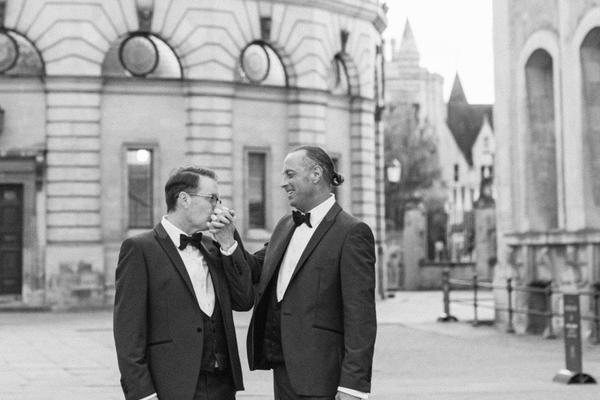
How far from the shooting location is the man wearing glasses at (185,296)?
21.9 ft

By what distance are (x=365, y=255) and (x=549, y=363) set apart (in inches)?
454

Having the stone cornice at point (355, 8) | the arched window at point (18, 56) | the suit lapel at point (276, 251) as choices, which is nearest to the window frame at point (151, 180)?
the arched window at point (18, 56)

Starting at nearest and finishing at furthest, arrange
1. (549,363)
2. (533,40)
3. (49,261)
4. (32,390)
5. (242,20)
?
(32,390), (549,363), (533,40), (49,261), (242,20)

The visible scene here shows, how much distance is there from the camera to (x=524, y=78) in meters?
24.2

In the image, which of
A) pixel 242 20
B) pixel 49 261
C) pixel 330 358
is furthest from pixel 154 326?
pixel 242 20

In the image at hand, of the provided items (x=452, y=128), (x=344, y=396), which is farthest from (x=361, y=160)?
(x=452, y=128)

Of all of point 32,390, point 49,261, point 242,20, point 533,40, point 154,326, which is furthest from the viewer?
point 242,20

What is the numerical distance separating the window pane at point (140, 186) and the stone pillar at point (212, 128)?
1.08m

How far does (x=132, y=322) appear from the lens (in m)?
6.65

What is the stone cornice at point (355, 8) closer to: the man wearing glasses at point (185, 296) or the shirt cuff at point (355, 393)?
the man wearing glasses at point (185, 296)

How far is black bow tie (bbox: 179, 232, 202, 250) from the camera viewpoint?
6.79m

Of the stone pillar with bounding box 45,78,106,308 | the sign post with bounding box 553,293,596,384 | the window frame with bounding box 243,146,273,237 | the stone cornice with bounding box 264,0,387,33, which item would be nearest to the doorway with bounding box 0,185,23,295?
the stone pillar with bounding box 45,78,106,308

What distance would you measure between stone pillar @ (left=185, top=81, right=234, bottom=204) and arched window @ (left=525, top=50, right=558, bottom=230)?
1075 centimetres

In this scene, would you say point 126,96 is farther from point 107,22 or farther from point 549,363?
point 549,363
